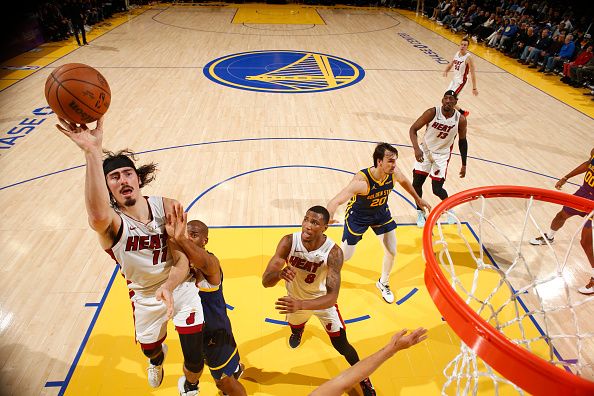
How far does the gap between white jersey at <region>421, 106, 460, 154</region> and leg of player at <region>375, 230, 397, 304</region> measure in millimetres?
1527

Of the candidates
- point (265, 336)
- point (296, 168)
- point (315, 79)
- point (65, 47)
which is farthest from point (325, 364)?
point (65, 47)

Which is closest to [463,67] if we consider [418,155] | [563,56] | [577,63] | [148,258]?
[418,155]

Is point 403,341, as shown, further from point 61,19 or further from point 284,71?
point 61,19

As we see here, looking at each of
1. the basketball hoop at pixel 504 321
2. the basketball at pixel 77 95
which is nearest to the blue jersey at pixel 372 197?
the basketball hoop at pixel 504 321

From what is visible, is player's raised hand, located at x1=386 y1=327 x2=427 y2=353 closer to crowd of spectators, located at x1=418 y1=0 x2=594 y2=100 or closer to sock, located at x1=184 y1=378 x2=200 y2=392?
sock, located at x1=184 y1=378 x2=200 y2=392

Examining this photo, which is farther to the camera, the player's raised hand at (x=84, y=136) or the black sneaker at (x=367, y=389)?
the black sneaker at (x=367, y=389)

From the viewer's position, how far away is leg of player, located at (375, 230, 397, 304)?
4.02m

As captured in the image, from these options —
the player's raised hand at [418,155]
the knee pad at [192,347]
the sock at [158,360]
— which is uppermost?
the player's raised hand at [418,155]

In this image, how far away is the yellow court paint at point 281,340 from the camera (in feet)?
10.9

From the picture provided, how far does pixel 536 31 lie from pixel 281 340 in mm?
13982

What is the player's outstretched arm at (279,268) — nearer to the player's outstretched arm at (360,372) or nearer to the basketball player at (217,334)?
the basketball player at (217,334)

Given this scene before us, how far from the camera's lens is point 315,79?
422 inches

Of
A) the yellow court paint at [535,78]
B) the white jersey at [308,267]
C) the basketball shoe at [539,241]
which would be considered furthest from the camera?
the yellow court paint at [535,78]

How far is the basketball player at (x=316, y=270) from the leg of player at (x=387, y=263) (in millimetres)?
1076
